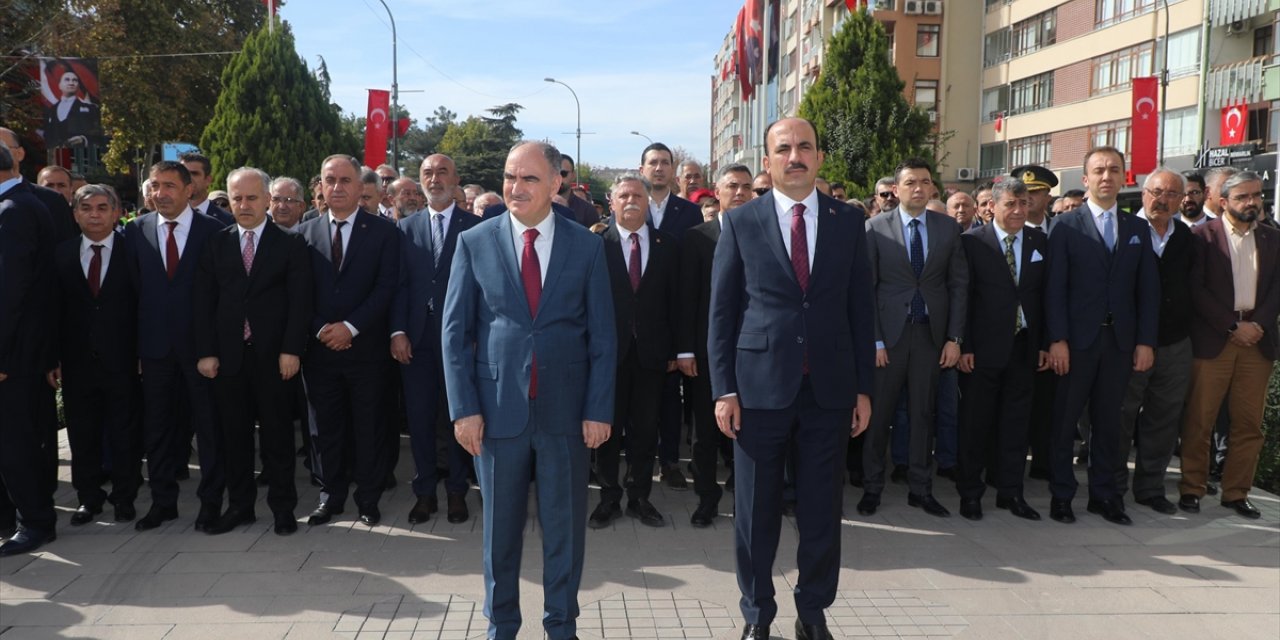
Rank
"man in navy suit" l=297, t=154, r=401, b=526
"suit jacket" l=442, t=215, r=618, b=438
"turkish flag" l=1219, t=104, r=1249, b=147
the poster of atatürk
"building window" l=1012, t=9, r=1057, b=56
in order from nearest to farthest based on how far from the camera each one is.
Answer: "suit jacket" l=442, t=215, r=618, b=438, "man in navy suit" l=297, t=154, r=401, b=526, the poster of atatürk, "turkish flag" l=1219, t=104, r=1249, b=147, "building window" l=1012, t=9, r=1057, b=56

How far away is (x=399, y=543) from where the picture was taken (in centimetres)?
569

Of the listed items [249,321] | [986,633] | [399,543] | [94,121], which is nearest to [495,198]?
[249,321]

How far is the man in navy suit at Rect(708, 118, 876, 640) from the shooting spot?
4.25m

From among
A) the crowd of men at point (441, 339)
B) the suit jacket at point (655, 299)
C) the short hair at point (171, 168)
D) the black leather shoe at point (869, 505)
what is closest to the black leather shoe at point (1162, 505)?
the crowd of men at point (441, 339)

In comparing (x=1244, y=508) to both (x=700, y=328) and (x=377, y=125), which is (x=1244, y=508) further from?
(x=377, y=125)

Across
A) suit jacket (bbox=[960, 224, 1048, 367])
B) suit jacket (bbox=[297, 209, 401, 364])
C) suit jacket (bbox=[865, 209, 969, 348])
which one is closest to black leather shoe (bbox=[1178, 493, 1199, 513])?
suit jacket (bbox=[960, 224, 1048, 367])

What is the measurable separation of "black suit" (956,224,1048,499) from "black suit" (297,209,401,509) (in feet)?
12.7

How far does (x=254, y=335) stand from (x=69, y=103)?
998cm

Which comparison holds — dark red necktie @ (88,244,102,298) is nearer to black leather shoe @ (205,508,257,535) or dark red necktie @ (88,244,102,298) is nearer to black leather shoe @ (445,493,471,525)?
black leather shoe @ (205,508,257,535)

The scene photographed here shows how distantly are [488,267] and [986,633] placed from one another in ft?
9.05

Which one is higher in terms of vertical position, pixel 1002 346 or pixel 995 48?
pixel 995 48

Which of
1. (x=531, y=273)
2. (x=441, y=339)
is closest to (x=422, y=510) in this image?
(x=441, y=339)

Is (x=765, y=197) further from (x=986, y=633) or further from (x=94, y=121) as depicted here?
(x=94, y=121)

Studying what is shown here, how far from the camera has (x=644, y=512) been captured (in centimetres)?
615
